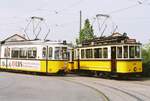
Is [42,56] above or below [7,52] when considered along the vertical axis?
below

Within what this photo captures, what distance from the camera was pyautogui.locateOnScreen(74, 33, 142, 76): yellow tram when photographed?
2980 centimetres

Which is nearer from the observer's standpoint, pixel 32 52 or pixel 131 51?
pixel 131 51

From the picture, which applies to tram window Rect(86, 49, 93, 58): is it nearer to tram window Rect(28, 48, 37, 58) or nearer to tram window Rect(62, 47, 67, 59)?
tram window Rect(62, 47, 67, 59)

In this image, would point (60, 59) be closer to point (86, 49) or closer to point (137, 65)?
point (86, 49)

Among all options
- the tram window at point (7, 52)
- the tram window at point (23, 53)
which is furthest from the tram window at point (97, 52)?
the tram window at point (7, 52)

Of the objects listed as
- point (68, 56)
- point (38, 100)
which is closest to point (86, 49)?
point (68, 56)

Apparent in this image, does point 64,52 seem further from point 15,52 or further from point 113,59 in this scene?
point 113,59

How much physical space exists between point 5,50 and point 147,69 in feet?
46.5

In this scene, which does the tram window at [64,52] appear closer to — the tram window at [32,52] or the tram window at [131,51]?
the tram window at [32,52]

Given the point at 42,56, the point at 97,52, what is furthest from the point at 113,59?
the point at 42,56

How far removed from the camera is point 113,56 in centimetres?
3077

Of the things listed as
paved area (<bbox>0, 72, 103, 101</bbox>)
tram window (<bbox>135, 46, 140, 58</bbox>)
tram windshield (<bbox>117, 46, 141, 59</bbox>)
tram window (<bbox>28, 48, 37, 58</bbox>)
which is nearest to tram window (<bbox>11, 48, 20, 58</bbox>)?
tram window (<bbox>28, 48, 37, 58</bbox>)

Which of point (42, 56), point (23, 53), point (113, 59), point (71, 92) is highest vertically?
point (23, 53)

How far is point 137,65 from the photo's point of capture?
2991cm
